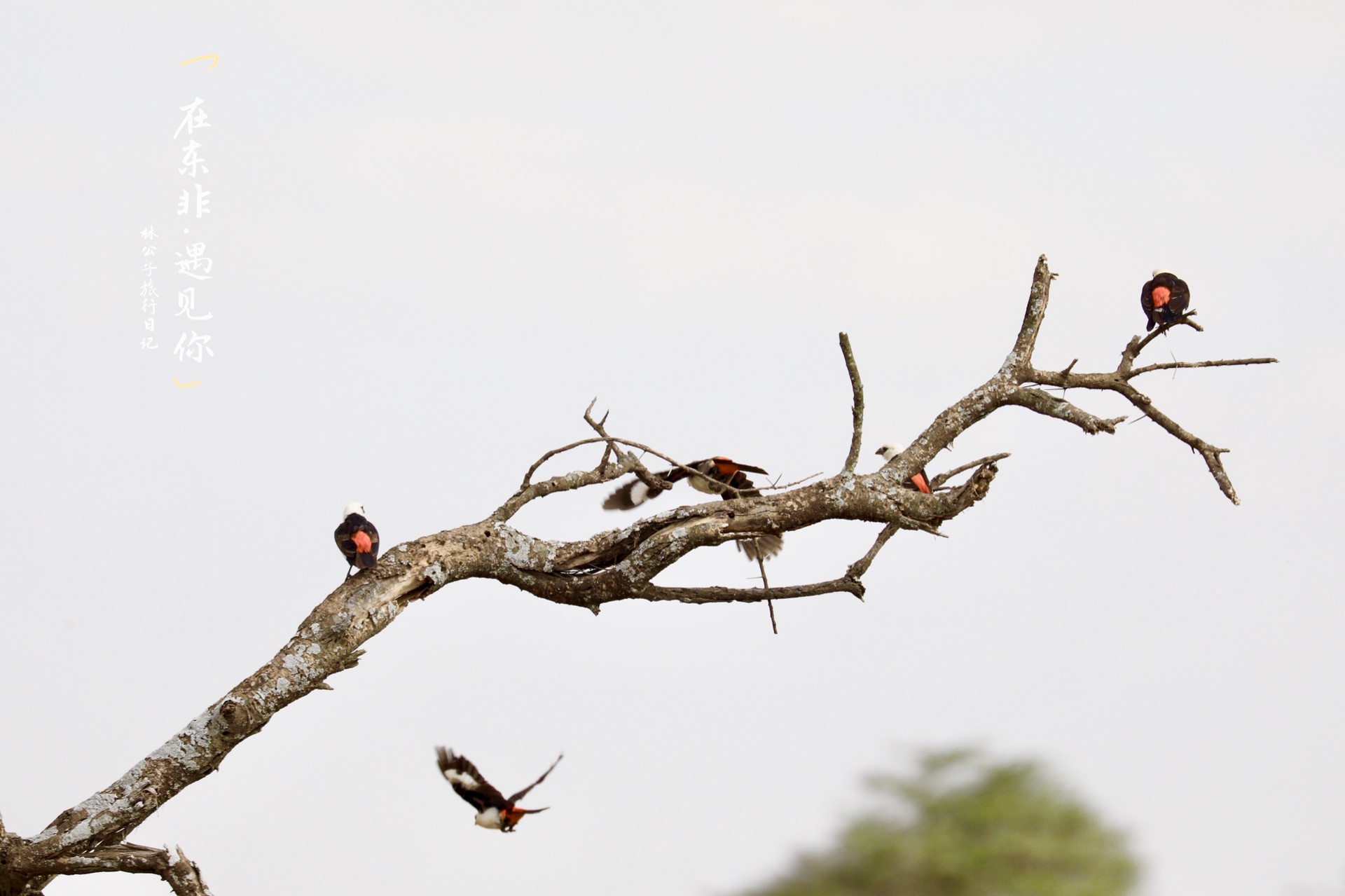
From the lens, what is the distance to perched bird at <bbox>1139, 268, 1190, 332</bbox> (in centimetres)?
555

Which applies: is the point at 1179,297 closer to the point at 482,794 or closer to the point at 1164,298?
the point at 1164,298

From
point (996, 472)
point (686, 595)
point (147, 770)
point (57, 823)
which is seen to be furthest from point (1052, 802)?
point (57, 823)

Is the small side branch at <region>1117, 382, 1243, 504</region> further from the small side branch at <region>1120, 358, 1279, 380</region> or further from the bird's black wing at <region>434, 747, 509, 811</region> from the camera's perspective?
the bird's black wing at <region>434, 747, 509, 811</region>

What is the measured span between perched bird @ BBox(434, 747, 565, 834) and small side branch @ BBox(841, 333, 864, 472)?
1.55m

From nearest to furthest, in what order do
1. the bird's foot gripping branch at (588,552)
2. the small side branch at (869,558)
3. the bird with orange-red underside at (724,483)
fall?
1. the bird's foot gripping branch at (588,552)
2. the small side branch at (869,558)
3. the bird with orange-red underside at (724,483)

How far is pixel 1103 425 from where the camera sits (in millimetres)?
4996

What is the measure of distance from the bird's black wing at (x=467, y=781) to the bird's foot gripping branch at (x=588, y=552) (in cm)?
49

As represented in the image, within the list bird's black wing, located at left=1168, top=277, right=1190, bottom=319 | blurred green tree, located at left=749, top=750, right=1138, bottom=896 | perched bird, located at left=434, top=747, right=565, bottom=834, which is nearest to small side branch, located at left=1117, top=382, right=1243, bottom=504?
bird's black wing, located at left=1168, top=277, right=1190, bottom=319

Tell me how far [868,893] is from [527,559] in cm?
177

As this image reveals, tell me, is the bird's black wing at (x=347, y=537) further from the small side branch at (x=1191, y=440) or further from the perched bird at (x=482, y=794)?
the small side branch at (x=1191, y=440)

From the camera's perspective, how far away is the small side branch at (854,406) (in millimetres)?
5047

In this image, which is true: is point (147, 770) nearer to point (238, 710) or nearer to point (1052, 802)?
point (238, 710)

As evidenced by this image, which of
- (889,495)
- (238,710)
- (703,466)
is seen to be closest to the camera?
(238,710)

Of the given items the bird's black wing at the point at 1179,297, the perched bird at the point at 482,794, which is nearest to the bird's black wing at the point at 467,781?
the perched bird at the point at 482,794
